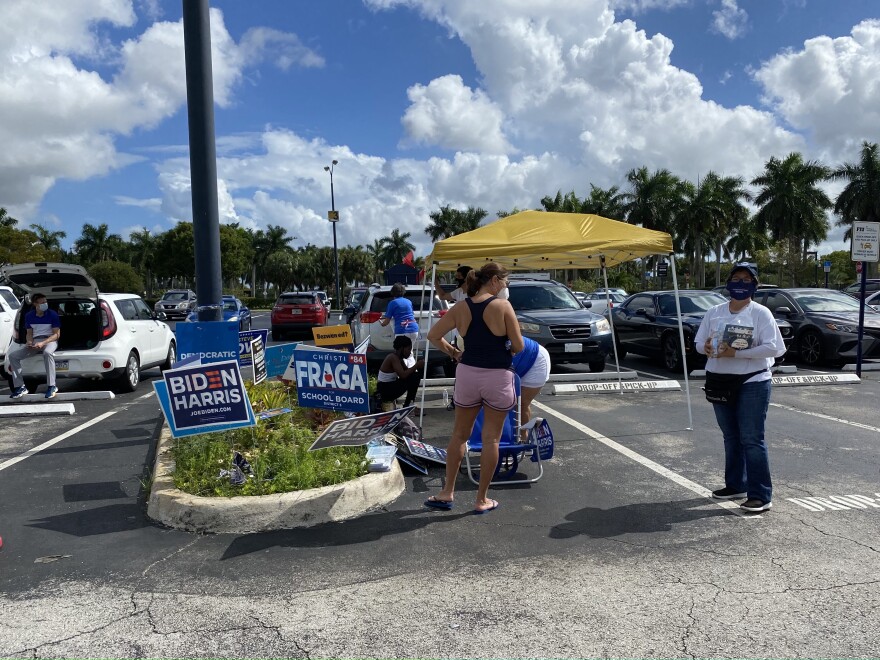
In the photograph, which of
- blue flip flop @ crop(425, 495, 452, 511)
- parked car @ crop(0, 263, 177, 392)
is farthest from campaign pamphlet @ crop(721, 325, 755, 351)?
parked car @ crop(0, 263, 177, 392)

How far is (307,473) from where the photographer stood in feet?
17.1

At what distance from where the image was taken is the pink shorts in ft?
15.8

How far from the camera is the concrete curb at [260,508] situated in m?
4.77

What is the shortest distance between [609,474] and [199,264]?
4.72 meters

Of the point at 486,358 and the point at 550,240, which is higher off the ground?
the point at 550,240

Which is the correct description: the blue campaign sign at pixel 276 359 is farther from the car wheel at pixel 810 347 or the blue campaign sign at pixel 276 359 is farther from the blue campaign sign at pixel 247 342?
the car wheel at pixel 810 347

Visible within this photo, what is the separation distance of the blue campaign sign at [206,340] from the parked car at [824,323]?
11.0 meters

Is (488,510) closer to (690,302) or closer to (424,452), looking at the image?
(424,452)

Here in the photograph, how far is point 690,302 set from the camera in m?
14.0

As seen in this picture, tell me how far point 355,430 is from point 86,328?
322 inches

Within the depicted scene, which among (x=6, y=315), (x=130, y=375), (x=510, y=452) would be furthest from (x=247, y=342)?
(x=6, y=315)

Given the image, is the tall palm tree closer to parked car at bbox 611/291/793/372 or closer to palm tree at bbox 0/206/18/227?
palm tree at bbox 0/206/18/227

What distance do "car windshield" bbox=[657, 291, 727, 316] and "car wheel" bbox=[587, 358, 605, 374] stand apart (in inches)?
99.1

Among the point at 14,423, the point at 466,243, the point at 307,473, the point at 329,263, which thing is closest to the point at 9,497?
the point at 307,473
